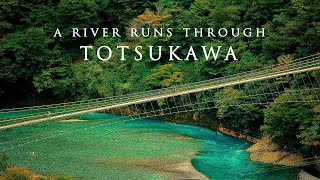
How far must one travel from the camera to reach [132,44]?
39.8 metres

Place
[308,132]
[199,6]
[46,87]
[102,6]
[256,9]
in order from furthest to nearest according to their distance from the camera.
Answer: [102,6], [46,87], [199,6], [256,9], [308,132]

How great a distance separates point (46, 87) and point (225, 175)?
70.1ft

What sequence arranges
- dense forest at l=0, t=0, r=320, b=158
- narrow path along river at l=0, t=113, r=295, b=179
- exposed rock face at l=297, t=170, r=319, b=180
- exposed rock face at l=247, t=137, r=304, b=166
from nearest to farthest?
exposed rock face at l=297, t=170, r=319, b=180, narrow path along river at l=0, t=113, r=295, b=179, exposed rock face at l=247, t=137, r=304, b=166, dense forest at l=0, t=0, r=320, b=158

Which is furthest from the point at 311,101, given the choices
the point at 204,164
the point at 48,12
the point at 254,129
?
the point at 48,12

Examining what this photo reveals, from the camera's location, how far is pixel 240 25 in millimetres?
32406

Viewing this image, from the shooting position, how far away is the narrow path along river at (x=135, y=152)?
22.3 metres

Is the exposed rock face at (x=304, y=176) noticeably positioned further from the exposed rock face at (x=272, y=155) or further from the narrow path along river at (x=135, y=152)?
the exposed rock face at (x=272, y=155)

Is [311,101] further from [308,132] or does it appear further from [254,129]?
[254,129]

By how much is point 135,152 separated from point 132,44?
15179mm

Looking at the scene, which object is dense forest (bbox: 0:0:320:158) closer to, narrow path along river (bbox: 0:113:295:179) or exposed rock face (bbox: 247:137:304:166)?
exposed rock face (bbox: 247:137:304:166)

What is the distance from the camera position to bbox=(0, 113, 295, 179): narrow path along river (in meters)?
22.3

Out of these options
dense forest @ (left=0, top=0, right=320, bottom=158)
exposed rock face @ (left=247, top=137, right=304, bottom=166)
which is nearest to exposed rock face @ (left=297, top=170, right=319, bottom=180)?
exposed rock face @ (left=247, top=137, right=304, bottom=166)

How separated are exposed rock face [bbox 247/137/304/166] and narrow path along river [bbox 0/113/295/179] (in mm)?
554

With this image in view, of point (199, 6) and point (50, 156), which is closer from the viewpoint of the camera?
point (50, 156)
